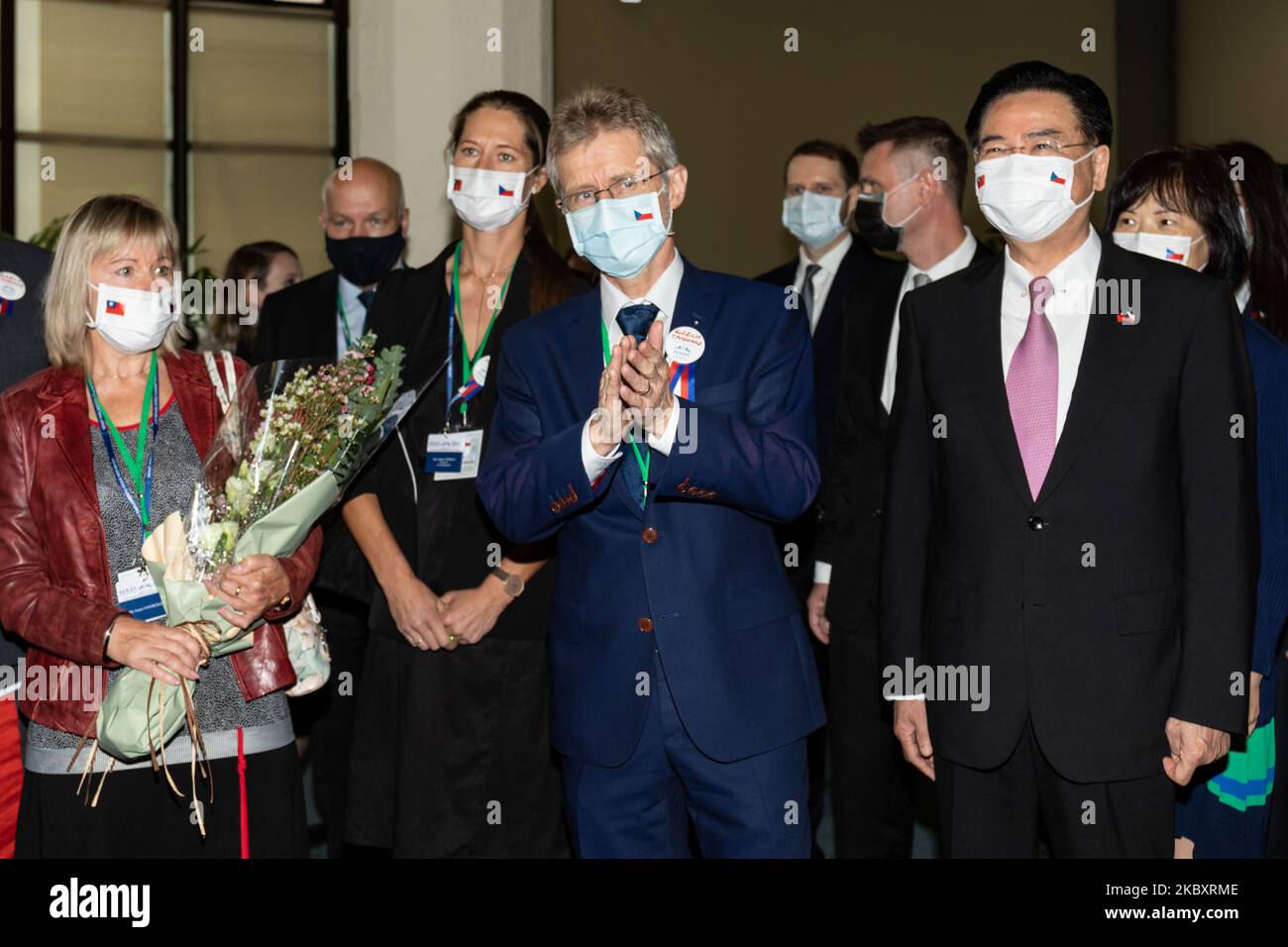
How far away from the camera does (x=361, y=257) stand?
4086 mm

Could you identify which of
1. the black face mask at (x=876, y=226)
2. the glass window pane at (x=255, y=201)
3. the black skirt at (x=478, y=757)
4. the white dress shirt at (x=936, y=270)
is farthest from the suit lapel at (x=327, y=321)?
the glass window pane at (x=255, y=201)

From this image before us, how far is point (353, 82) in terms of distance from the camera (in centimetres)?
830

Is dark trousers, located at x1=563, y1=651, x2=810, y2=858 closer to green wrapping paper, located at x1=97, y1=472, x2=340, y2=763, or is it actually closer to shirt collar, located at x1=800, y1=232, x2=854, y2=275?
green wrapping paper, located at x1=97, y1=472, x2=340, y2=763

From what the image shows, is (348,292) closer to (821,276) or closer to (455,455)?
(455,455)

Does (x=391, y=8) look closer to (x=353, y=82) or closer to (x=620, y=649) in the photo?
(x=353, y=82)

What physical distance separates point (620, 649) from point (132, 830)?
39.0 inches

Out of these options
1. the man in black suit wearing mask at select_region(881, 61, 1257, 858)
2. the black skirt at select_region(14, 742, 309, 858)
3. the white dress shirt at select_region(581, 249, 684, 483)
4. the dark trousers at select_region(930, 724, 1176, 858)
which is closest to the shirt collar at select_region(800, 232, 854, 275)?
the man in black suit wearing mask at select_region(881, 61, 1257, 858)

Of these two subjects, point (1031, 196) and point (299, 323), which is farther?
→ point (299, 323)

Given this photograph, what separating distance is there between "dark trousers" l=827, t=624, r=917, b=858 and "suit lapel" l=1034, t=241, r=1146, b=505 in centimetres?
143

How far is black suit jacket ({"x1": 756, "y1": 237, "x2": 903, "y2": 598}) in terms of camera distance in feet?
12.8

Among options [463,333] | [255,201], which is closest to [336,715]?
[463,333]

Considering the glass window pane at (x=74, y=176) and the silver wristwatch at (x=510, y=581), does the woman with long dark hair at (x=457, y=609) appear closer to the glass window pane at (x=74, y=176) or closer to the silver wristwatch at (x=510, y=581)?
the silver wristwatch at (x=510, y=581)

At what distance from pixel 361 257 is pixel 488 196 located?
0.96m

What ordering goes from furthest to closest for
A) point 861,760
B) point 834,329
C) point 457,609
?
point 834,329
point 861,760
point 457,609
